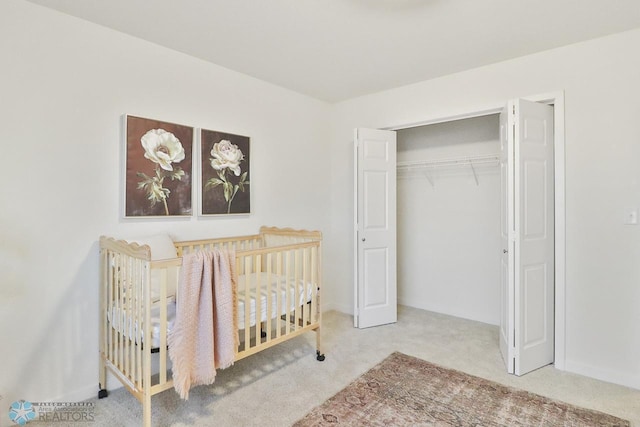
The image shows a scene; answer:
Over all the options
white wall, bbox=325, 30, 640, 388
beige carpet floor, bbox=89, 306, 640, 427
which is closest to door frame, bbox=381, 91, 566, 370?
white wall, bbox=325, 30, 640, 388

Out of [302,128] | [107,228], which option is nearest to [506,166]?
[302,128]

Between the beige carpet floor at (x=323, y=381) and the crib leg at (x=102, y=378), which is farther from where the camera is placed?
the crib leg at (x=102, y=378)

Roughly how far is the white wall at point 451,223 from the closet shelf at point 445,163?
0.02m

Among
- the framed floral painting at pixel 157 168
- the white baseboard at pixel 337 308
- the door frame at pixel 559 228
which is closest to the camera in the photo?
the framed floral painting at pixel 157 168

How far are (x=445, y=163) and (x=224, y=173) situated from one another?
2.42 m

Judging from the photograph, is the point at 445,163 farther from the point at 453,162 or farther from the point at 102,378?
the point at 102,378

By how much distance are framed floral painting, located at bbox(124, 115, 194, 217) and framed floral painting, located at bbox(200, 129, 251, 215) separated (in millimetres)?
126

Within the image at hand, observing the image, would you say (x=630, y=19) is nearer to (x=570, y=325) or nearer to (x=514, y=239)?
(x=514, y=239)

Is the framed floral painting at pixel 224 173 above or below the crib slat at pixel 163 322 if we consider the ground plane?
above

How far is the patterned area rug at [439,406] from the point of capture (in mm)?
1887

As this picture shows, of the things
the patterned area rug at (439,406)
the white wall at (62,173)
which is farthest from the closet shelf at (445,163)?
the white wall at (62,173)

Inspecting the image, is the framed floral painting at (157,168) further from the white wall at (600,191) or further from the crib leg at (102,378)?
the white wall at (600,191)

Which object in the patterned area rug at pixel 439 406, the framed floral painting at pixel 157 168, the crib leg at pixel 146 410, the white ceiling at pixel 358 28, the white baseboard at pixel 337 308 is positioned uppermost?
the white ceiling at pixel 358 28

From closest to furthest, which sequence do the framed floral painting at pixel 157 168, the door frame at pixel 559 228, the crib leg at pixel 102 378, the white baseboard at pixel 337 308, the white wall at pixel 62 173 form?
the white wall at pixel 62 173, the crib leg at pixel 102 378, the framed floral painting at pixel 157 168, the door frame at pixel 559 228, the white baseboard at pixel 337 308
